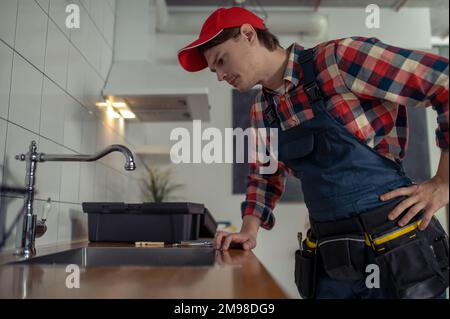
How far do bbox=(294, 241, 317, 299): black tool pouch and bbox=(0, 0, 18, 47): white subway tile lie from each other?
0.64 metres

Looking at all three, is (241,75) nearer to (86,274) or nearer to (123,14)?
Answer: (123,14)

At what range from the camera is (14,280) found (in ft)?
1.56

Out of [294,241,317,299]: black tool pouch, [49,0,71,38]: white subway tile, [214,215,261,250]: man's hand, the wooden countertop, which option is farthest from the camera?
[49,0,71,38]: white subway tile

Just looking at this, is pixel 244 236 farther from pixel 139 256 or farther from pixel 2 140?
pixel 2 140

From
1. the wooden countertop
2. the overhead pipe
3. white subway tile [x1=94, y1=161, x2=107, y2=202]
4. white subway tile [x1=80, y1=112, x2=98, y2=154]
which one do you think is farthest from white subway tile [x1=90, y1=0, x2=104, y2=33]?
the wooden countertop

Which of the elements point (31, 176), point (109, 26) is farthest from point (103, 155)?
point (109, 26)

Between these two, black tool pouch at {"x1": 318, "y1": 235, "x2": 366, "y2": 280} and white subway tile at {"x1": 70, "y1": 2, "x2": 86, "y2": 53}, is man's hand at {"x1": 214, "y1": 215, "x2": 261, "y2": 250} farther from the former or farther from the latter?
white subway tile at {"x1": 70, "y1": 2, "x2": 86, "y2": 53}

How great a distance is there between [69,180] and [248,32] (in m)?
0.49

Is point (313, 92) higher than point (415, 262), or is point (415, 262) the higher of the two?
point (313, 92)

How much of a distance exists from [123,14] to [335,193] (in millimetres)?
599

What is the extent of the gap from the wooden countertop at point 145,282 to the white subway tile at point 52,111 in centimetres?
35

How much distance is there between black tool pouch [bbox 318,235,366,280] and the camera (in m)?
0.62

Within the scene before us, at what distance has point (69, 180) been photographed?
34.6 inches
